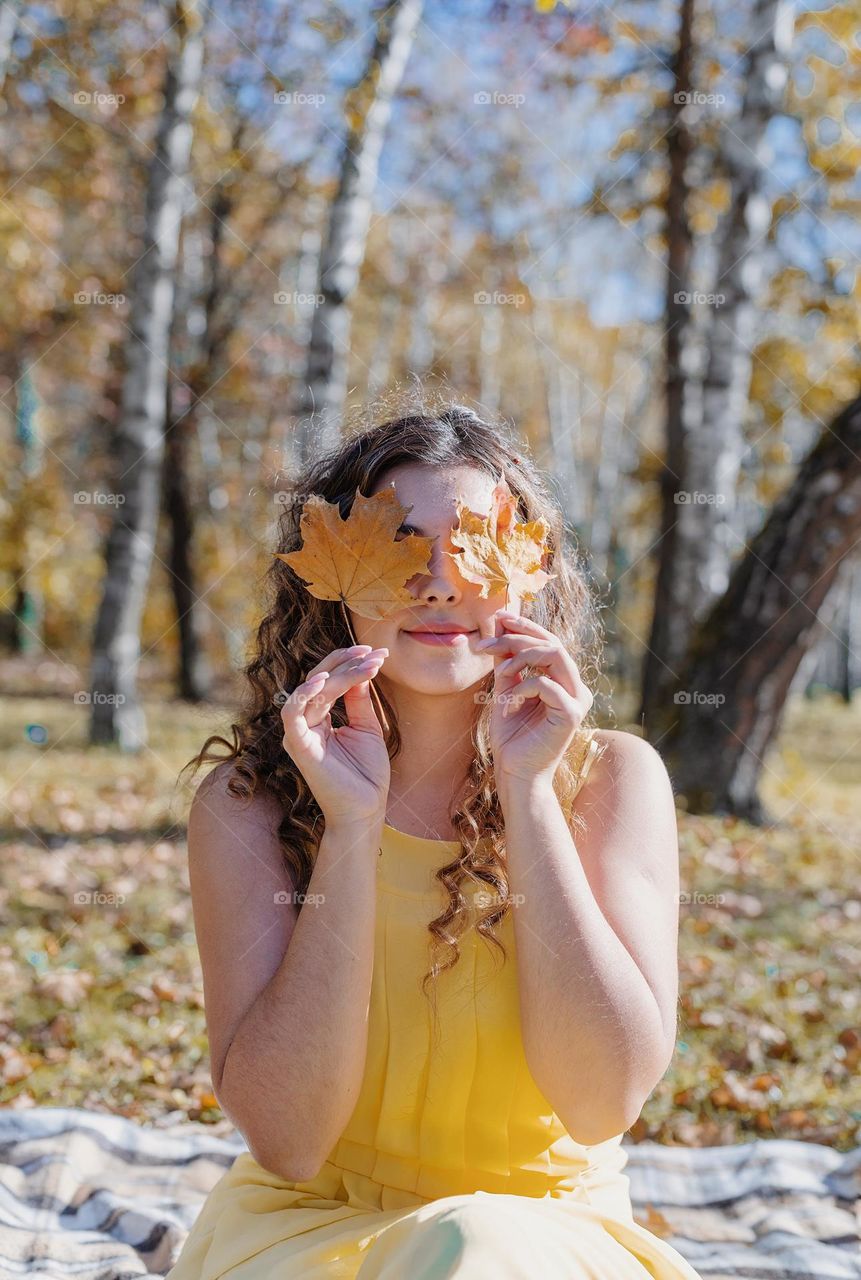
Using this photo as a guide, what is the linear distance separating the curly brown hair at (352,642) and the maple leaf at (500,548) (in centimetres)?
13

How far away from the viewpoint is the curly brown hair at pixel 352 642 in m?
1.84

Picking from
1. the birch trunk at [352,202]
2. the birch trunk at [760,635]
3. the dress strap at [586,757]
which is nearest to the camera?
the dress strap at [586,757]

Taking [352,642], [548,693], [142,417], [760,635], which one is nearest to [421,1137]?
[548,693]

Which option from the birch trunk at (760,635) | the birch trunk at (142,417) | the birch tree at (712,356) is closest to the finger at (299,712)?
the birch trunk at (760,635)

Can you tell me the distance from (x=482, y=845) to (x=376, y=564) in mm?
491

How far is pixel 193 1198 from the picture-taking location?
2.73 meters

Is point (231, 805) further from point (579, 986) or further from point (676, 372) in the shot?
point (676, 372)

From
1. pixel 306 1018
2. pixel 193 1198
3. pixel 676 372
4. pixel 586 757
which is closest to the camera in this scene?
pixel 306 1018

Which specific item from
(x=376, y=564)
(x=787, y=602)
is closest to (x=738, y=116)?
(x=787, y=602)

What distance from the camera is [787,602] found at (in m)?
5.63

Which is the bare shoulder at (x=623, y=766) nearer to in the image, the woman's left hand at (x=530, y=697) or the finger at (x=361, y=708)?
the woman's left hand at (x=530, y=697)

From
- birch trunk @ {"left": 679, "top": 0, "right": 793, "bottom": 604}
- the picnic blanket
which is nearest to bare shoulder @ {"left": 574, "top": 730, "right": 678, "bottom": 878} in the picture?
the picnic blanket

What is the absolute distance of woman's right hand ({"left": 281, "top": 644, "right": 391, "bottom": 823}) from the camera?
5.36 ft

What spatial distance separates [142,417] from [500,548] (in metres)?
6.58
